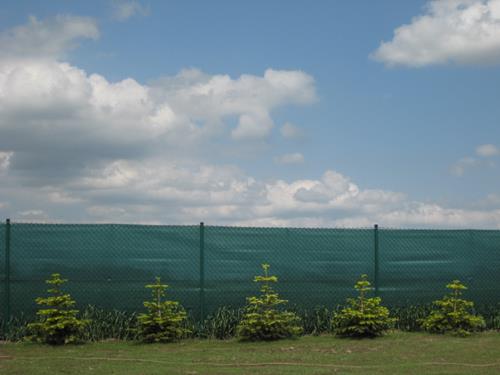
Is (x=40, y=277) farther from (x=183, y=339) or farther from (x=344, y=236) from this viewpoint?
(x=344, y=236)

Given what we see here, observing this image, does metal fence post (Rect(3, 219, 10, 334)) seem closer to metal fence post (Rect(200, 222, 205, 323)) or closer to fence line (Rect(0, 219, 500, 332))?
fence line (Rect(0, 219, 500, 332))

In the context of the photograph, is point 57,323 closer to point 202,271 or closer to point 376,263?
point 202,271

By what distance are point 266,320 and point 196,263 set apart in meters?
1.82

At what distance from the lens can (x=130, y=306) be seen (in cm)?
1170

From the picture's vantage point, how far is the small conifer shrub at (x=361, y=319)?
1091 centimetres

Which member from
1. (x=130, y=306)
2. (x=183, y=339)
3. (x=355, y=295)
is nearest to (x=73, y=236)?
(x=130, y=306)

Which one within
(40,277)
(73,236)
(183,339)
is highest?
(73,236)

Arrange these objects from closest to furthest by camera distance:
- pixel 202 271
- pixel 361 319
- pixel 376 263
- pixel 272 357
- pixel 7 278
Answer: pixel 272 357
pixel 361 319
pixel 7 278
pixel 202 271
pixel 376 263

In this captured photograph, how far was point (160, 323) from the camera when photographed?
10797mm

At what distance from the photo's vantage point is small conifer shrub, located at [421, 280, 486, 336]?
11.5 metres

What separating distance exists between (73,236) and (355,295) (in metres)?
5.22

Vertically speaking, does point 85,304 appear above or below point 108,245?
below

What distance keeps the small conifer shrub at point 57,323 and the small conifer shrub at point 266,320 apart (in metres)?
2.65

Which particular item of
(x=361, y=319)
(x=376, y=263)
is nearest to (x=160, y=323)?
(x=361, y=319)
